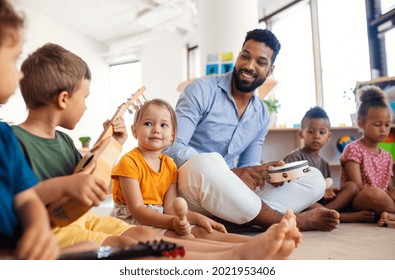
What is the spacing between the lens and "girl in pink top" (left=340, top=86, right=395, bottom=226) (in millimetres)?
1028

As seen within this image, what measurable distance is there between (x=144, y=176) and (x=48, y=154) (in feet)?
0.87

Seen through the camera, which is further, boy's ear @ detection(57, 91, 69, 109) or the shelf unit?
the shelf unit

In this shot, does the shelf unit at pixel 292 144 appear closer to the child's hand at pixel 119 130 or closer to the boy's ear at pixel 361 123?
the boy's ear at pixel 361 123

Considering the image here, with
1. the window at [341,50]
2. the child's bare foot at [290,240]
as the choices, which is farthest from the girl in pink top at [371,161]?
the child's bare foot at [290,240]

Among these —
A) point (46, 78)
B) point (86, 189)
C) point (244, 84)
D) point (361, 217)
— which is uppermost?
point (244, 84)

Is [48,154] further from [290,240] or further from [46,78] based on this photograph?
[290,240]

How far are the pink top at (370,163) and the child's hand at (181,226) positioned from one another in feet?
2.10

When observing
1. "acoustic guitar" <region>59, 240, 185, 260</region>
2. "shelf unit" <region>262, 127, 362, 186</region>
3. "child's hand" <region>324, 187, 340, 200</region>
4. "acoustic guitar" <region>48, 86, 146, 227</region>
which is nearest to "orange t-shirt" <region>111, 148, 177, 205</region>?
"acoustic guitar" <region>48, 86, 146, 227</region>

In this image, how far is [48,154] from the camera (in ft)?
1.43

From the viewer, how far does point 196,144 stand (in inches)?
37.4

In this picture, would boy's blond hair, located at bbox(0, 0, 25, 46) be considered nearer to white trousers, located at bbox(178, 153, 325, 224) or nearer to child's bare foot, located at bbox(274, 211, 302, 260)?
child's bare foot, located at bbox(274, 211, 302, 260)

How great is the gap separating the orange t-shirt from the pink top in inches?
22.0

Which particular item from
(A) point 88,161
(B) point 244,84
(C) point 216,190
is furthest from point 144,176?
(B) point 244,84
